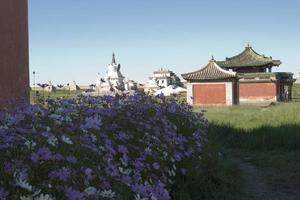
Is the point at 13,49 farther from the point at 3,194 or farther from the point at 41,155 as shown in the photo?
the point at 3,194

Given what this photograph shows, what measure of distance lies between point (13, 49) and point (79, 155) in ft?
17.8

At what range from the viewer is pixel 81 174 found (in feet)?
9.64

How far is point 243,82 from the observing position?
41.4 meters

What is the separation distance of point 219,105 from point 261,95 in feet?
19.6

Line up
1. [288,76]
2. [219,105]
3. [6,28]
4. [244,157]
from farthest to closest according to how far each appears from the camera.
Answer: [288,76], [219,105], [244,157], [6,28]

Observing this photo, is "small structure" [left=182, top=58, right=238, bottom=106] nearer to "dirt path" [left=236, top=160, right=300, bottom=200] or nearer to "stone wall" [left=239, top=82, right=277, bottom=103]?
"stone wall" [left=239, top=82, right=277, bottom=103]

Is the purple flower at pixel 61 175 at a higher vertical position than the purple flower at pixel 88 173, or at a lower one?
higher

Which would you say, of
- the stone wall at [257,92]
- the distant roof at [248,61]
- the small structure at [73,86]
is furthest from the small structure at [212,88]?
the small structure at [73,86]

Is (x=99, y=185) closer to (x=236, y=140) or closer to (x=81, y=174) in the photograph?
(x=81, y=174)

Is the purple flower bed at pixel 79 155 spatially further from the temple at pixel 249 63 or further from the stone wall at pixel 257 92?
the temple at pixel 249 63

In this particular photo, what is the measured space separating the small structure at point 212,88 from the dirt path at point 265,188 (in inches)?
1086

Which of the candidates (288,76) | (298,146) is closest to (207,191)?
(298,146)

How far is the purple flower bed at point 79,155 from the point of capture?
104 inches

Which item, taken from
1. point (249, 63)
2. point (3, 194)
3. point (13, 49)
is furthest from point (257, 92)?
point (3, 194)
